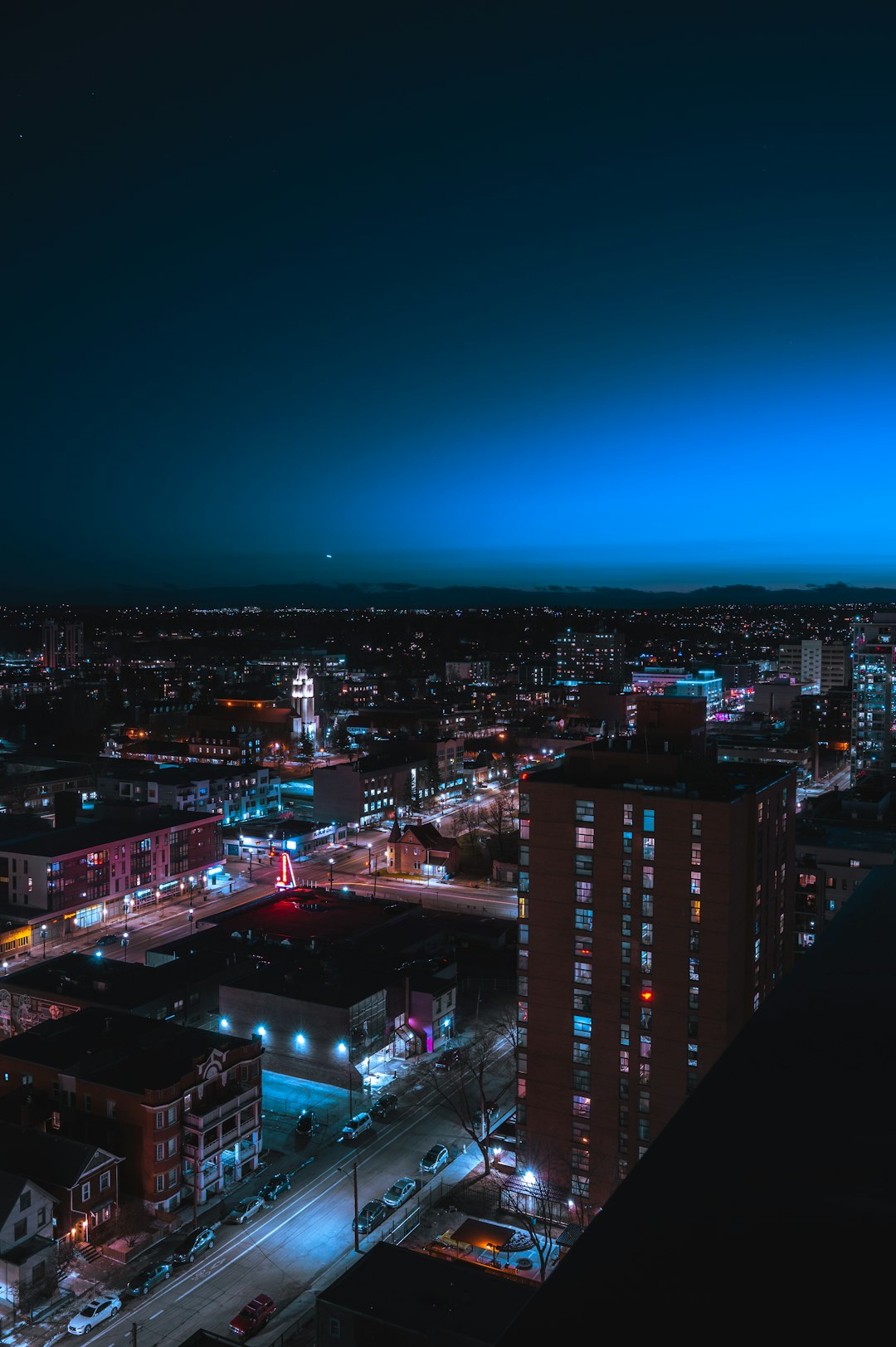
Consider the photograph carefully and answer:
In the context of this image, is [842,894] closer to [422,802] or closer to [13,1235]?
[13,1235]

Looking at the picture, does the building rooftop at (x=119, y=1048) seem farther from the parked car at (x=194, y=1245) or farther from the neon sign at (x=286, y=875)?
the neon sign at (x=286, y=875)

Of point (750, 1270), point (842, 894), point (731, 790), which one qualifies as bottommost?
point (842, 894)

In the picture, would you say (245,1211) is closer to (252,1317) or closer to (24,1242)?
(252,1317)

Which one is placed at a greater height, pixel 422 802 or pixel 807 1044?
pixel 807 1044

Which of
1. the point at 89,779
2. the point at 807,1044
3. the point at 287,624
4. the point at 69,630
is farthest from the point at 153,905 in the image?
the point at 287,624

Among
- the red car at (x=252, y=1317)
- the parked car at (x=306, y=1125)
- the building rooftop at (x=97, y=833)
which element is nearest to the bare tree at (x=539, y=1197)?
the parked car at (x=306, y=1125)

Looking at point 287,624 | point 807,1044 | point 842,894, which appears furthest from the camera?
point 287,624
